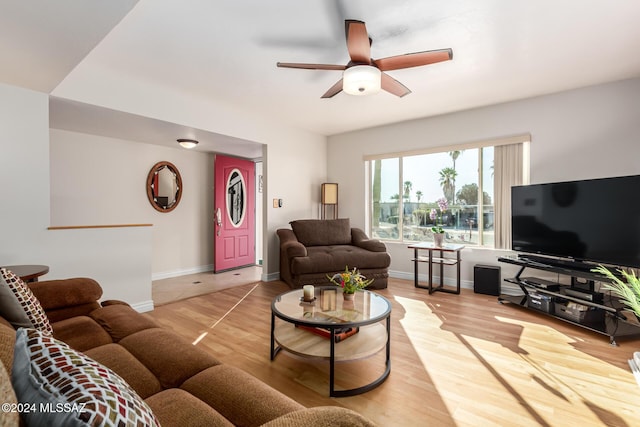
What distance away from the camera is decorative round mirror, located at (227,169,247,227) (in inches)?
232

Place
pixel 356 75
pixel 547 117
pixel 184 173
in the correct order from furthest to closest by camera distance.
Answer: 1. pixel 184 173
2. pixel 547 117
3. pixel 356 75

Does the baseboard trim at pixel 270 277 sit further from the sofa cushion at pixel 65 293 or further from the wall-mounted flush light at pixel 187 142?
the sofa cushion at pixel 65 293

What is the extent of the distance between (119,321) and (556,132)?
4963 mm

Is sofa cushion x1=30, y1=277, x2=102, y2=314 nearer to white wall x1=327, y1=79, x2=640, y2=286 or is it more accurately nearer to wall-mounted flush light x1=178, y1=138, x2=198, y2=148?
wall-mounted flush light x1=178, y1=138, x2=198, y2=148

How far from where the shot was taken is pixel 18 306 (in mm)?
1492

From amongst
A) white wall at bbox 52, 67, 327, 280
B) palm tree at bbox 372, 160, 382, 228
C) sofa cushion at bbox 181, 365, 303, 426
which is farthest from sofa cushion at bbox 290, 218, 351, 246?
sofa cushion at bbox 181, 365, 303, 426

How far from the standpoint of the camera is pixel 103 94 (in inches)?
124

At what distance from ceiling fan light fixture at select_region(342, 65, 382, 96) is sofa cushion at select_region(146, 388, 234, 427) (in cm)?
226

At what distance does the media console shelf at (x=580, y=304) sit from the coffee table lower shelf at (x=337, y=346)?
6.58 feet

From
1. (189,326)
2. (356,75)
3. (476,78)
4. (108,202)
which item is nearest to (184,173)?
(108,202)

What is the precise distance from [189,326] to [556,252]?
13.1ft

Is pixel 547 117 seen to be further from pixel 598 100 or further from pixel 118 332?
pixel 118 332

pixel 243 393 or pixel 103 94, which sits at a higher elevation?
pixel 103 94

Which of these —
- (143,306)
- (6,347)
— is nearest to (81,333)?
(6,347)
